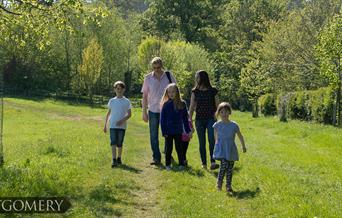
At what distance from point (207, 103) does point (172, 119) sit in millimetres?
987

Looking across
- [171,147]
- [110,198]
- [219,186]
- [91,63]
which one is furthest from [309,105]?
[91,63]

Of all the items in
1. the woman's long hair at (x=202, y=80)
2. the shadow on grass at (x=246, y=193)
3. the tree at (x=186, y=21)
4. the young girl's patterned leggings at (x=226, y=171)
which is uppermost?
the tree at (x=186, y=21)

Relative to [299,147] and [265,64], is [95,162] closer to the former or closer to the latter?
[299,147]

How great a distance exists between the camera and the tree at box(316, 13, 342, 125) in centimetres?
2686

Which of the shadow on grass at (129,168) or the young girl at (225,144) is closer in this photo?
the young girl at (225,144)

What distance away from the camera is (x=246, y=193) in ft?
32.2

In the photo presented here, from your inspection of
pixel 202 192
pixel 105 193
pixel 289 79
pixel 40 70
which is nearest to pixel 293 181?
pixel 202 192

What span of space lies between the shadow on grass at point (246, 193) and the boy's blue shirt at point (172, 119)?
3.07 m

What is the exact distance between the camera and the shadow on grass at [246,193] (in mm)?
9531

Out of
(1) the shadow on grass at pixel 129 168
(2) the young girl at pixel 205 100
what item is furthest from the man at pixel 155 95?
(2) the young girl at pixel 205 100

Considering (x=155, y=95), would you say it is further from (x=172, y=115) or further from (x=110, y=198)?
(x=110, y=198)

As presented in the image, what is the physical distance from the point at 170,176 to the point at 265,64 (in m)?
38.4

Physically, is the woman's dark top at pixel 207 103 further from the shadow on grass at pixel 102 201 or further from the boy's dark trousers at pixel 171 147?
the shadow on grass at pixel 102 201

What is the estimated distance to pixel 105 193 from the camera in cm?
932
